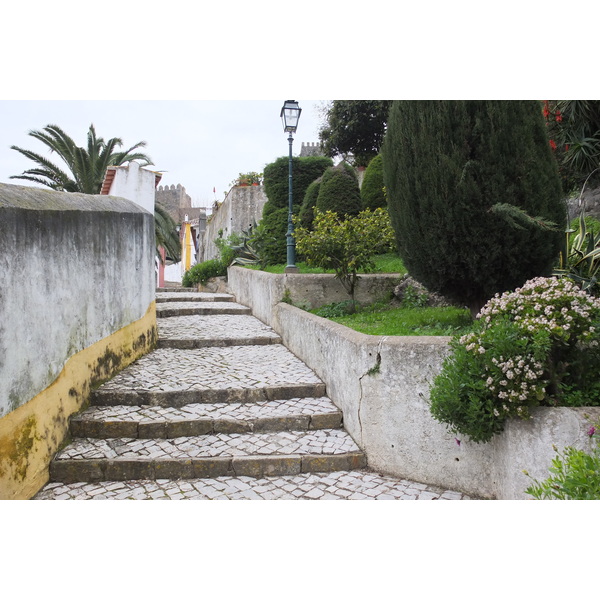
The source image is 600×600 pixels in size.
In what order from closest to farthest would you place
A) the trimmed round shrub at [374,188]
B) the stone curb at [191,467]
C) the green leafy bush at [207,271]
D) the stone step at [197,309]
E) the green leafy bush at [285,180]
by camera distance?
the stone curb at [191,467], the stone step at [197,309], the trimmed round shrub at [374,188], the green leafy bush at [285,180], the green leafy bush at [207,271]

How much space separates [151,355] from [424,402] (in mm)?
3775

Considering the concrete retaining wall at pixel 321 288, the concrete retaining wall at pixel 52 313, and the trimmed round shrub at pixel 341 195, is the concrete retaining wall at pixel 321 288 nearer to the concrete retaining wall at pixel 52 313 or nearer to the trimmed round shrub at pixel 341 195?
the trimmed round shrub at pixel 341 195

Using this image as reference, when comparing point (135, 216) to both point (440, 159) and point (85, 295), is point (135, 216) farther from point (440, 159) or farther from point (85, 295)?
point (440, 159)

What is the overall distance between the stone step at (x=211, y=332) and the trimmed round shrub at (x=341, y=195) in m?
2.71

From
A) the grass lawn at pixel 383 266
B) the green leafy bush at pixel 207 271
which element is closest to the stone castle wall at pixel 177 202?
the green leafy bush at pixel 207 271

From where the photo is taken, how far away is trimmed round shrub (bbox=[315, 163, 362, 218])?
→ 9.38m

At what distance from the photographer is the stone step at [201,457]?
3.46 m

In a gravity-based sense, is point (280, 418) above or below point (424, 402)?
below

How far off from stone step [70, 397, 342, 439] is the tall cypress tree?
185 cm

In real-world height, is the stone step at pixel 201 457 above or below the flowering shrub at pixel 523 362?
below

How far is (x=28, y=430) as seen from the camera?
3178mm

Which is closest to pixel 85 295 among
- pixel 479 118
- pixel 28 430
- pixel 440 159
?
pixel 28 430

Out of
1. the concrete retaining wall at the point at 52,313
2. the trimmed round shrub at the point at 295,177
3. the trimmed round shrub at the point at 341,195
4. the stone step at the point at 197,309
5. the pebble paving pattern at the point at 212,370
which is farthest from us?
the trimmed round shrub at the point at 295,177

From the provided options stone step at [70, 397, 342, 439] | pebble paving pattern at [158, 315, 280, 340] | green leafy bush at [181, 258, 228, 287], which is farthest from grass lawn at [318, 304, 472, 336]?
green leafy bush at [181, 258, 228, 287]
